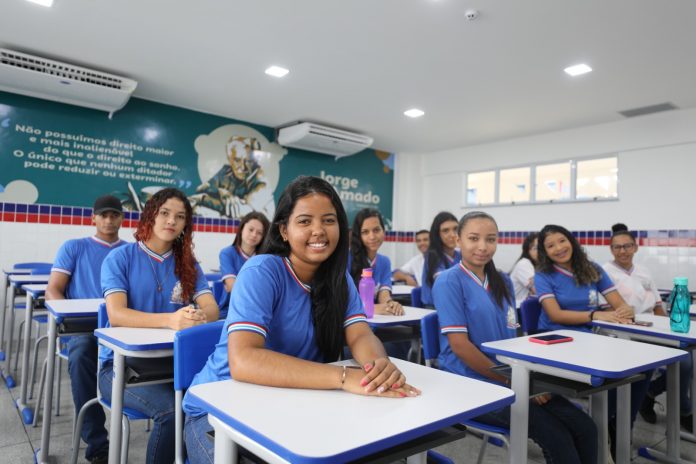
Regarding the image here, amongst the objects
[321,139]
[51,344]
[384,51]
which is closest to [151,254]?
[51,344]

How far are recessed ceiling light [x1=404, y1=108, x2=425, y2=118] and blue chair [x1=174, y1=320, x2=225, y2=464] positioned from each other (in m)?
4.64

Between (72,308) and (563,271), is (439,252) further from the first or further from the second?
(72,308)

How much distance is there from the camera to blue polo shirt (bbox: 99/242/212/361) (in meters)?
1.93

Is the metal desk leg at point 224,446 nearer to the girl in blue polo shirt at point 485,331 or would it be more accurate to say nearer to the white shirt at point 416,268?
→ the girl in blue polo shirt at point 485,331

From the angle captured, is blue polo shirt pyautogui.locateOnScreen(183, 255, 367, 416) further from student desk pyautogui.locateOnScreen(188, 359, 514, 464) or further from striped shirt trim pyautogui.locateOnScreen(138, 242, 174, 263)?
striped shirt trim pyautogui.locateOnScreen(138, 242, 174, 263)

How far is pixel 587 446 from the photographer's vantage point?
1.66m

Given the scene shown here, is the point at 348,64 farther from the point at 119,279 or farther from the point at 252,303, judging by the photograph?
the point at 252,303

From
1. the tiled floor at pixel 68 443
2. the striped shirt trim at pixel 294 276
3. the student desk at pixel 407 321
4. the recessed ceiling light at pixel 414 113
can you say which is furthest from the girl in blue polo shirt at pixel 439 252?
the recessed ceiling light at pixel 414 113

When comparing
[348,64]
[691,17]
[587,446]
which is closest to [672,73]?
[691,17]

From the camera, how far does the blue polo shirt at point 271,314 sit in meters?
1.19

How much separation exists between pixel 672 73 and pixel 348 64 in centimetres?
294

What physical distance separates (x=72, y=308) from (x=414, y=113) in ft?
14.7

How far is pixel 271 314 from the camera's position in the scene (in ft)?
4.03

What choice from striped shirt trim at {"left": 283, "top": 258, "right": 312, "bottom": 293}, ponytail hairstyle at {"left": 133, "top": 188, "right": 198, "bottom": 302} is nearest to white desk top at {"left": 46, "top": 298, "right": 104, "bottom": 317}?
ponytail hairstyle at {"left": 133, "top": 188, "right": 198, "bottom": 302}
